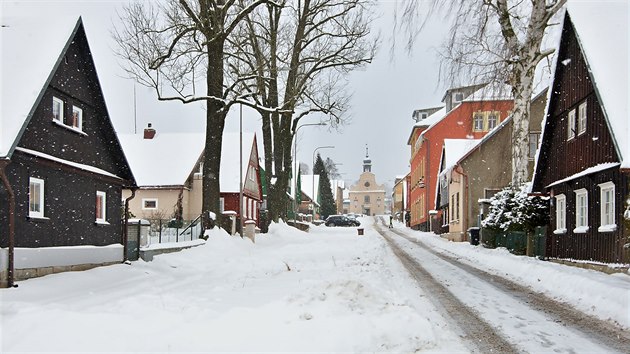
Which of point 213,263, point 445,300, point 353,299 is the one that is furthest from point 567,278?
point 213,263

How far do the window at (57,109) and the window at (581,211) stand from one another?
46.0ft

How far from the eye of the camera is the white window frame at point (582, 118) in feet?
55.1

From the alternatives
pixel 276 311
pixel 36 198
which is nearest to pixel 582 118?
pixel 276 311

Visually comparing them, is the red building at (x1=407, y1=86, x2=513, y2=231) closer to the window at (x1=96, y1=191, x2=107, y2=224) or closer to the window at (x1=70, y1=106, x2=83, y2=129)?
the window at (x1=96, y1=191, x2=107, y2=224)

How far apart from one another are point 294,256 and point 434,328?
42.4 feet

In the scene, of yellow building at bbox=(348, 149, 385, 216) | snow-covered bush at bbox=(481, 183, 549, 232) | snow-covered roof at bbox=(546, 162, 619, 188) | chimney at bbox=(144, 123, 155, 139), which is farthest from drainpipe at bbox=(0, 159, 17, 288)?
yellow building at bbox=(348, 149, 385, 216)

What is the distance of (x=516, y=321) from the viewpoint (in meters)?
8.66

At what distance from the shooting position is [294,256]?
20.5 m

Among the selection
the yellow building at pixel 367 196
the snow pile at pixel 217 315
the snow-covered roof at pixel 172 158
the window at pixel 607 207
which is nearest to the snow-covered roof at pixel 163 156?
the snow-covered roof at pixel 172 158

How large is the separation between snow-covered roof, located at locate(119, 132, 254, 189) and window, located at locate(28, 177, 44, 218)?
25.1 meters

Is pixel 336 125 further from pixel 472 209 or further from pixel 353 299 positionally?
pixel 353 299

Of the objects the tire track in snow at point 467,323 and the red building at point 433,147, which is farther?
the red building at point 433,147

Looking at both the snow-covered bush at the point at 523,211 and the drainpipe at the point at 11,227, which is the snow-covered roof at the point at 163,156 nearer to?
the snow-covered bush at the point at 523,211

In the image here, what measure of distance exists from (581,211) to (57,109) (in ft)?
47.3
